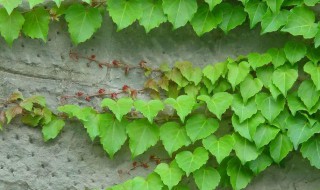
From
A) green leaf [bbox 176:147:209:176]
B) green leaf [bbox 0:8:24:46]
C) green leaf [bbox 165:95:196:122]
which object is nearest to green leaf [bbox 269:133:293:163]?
green leaf [bbox 176:147:209:176]

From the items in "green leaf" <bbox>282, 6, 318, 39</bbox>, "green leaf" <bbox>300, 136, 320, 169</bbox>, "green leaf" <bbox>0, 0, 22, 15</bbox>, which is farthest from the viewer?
"green leaf" <bbox>300, 136, 320, 169</bbox>

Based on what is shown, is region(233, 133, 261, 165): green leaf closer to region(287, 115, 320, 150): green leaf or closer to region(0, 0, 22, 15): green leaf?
region(287, 115, 320, 150): green leaf

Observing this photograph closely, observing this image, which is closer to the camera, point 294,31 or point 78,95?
point 294,31

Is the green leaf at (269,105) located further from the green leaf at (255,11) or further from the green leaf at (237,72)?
the green leaf at (255,11)

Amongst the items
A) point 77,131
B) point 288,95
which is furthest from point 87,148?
point 288,95

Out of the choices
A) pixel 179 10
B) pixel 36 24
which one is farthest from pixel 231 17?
pixel 36 24

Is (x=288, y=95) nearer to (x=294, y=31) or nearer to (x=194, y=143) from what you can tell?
(x=294, y=31)

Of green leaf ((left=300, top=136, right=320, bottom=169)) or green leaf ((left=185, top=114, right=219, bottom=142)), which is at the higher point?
green leaf ((left=185, top=114, right=219, bottom=142))

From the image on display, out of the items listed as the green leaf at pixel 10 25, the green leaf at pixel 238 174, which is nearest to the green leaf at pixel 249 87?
the green leaf at pixel 238 174
